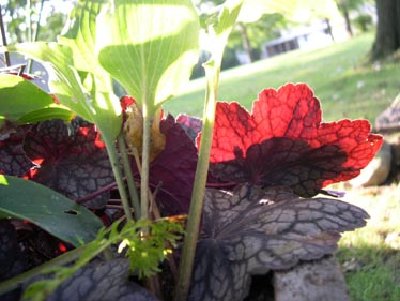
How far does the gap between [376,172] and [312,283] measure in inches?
67.5

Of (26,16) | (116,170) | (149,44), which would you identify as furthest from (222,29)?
(26,16)

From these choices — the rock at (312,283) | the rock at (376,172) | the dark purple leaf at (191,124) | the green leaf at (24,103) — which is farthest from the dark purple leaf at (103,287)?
the rock at (376,172)

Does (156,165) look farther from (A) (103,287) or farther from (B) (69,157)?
(A) (103,287)

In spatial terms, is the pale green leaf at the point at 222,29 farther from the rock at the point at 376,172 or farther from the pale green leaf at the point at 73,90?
the rock at the point at 376,172

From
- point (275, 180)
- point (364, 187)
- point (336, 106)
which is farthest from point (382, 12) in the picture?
point (275, 180)

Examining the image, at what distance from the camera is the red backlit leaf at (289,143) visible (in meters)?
0.58

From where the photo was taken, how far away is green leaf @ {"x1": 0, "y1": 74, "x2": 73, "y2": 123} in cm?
55

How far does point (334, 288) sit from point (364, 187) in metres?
1.69

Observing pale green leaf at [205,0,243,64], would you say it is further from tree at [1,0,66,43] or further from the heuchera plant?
tree at [1,0,66,43]

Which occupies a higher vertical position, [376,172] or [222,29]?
[222,29]

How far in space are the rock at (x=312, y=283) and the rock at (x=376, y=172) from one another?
165 centimetres

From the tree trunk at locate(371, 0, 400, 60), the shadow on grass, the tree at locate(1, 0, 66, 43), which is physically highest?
the tree trunk at locate(371, 0, 400, 60)

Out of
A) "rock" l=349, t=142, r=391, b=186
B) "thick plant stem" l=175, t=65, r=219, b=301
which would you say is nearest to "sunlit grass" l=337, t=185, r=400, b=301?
"rock" l=349, t=142, r=391, b=186

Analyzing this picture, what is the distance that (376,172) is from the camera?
6.81 feet
